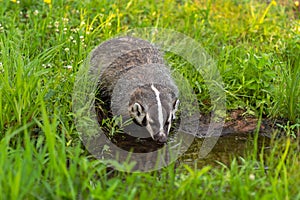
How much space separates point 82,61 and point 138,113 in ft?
3.09

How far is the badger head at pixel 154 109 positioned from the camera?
428 centimetres

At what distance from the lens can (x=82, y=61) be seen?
517cm

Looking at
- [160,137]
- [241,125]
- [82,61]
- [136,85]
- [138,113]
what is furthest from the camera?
[82,61]

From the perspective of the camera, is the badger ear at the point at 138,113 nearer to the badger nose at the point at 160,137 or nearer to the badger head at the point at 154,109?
the badger head at the point at 154,109

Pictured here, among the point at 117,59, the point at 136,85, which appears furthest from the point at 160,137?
the point at 117,59

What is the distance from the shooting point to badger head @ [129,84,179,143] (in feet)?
14.0

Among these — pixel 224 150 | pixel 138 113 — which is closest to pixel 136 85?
pixel 138 113

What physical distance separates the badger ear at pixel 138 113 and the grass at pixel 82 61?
0.51 metres

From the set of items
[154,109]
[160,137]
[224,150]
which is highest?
[154,109]

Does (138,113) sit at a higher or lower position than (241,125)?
higher

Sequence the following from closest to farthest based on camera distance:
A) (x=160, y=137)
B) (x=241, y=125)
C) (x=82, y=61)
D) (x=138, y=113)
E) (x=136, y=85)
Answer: (x=160, y=137) → (x=138, y=113) → (x=136, y=85) → (x=241, y=125) → (x=82, y=61)

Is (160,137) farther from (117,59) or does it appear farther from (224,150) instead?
(117,59)

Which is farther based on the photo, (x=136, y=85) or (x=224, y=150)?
(x=136, y=85)

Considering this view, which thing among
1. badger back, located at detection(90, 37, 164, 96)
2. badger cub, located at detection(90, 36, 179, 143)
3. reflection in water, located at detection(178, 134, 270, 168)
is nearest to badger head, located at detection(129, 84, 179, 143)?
badger cub, located at detection(90, 36, 179, 143)
